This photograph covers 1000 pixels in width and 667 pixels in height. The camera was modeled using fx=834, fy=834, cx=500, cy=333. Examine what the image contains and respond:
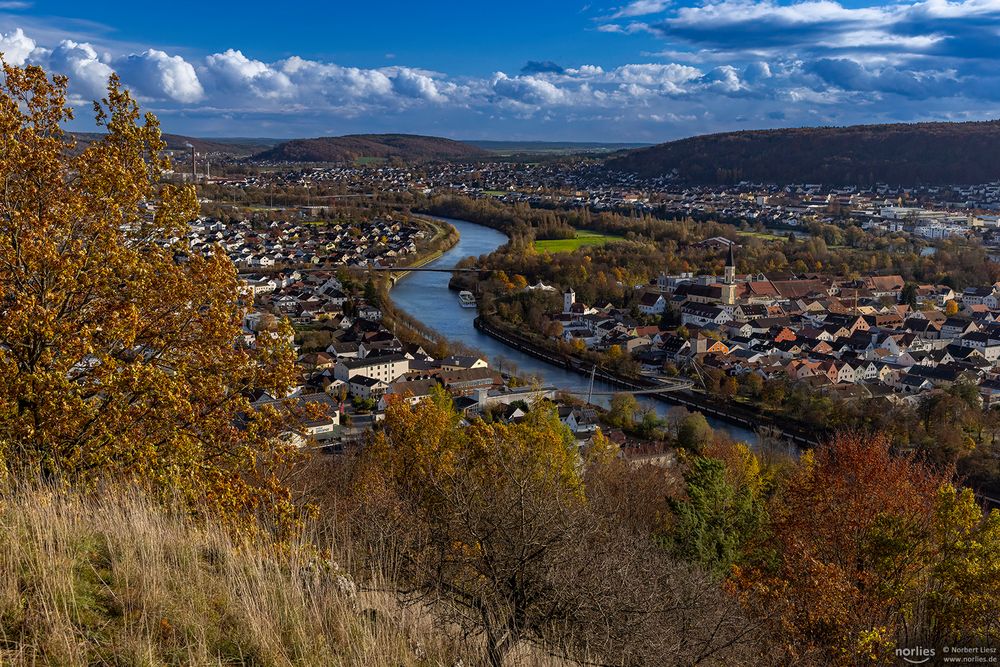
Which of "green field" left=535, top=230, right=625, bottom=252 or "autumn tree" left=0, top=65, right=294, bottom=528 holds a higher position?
"autumn tree" left=0, top=65, right=294, bottom=528

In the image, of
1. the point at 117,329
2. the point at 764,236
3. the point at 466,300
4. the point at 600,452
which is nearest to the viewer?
the point at 117,329

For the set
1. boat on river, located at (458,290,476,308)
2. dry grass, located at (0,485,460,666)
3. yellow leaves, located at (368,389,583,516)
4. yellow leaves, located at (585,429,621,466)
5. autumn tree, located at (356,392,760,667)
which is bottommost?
boat on river, located at (458,290,476,308)

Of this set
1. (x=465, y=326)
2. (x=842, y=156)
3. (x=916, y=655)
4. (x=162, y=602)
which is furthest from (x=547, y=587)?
(x=842, y=156)

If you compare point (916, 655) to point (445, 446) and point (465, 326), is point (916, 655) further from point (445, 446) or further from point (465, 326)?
point (465, 326)

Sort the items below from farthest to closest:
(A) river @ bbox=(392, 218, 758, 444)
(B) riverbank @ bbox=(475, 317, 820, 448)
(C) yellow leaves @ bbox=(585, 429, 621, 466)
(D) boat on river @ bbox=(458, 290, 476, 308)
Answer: (D) boat on river @ bbox=(458, 290, 476, 308)
(A) river @ bbox=(392, 218, 758, 444)
(B) riverbank @ bbox=(475, 317, 820, 448)
(C) yellow leaves @ bbox=(585, 429, 621, 466)

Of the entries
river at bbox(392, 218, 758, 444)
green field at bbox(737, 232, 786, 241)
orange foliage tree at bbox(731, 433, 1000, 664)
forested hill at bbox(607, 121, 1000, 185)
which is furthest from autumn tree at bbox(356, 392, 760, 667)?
forested hill at bbox(607, 121, 1000, 185)

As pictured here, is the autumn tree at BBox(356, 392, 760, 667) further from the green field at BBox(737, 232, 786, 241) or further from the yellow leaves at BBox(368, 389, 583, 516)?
the green field at BBox(737, 232, 786, 241)

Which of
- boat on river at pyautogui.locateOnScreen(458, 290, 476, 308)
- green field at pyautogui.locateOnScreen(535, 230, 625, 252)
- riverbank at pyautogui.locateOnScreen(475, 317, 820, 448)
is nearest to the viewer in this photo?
riverbank at pyautogui.locateOnScreen(475, 317, 820, 448)

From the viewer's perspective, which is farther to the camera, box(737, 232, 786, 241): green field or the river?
box(737, 232, 786, 241): green field
